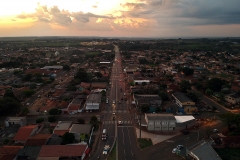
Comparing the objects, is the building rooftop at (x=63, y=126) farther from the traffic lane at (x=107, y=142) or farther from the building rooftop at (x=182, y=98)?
the building rooftop at (x=182, y=98)

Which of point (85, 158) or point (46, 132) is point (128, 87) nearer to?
point (46, 132)

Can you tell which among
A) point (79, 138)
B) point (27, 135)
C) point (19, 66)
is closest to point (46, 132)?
point (27, 135)

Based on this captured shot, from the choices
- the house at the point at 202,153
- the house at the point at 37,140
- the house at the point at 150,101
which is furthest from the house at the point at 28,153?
the house at the point at 150,101

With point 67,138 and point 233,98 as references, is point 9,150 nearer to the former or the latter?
point 67,138

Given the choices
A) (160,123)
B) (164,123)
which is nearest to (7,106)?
(160,123)

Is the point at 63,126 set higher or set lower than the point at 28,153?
A: lower

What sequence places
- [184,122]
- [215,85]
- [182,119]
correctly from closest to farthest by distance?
[184,122], [182,119], [215,85]

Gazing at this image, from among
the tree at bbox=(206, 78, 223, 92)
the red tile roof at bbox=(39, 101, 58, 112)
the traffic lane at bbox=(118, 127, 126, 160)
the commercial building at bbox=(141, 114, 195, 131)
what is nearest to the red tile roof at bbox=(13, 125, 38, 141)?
the red tile roof at bbox=(39, 101, 58, 112)
